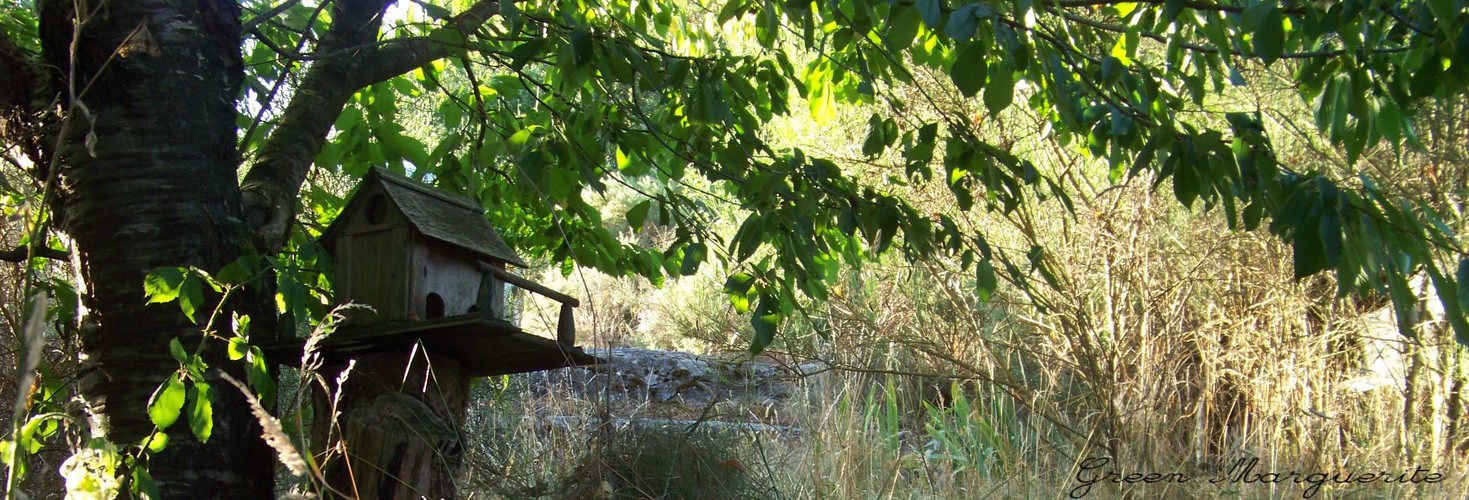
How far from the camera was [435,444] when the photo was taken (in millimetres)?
2566

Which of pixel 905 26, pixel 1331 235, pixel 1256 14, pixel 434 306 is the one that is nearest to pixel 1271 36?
pixel 1256 14

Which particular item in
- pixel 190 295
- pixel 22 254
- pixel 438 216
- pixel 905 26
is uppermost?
pixel 905 26

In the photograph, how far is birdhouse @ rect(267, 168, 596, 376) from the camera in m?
2.70

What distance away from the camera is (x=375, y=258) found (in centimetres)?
286

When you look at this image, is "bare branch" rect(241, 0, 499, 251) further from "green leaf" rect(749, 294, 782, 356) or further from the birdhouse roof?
"green leaf" rect(749, 294, 782, 356)

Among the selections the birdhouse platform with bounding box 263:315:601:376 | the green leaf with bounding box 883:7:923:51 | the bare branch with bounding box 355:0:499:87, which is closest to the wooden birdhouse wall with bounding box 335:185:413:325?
the birdhouse platform with bounding box 263:315:601:376

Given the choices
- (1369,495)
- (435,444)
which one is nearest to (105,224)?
(435,444)

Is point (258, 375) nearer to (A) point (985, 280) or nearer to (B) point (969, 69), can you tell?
(B) point (969, 69)

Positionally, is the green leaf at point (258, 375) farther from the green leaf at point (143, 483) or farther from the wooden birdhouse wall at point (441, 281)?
the wooden birdhouse wall at point (441, 281)

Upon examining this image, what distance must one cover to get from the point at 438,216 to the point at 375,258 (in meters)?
0.19

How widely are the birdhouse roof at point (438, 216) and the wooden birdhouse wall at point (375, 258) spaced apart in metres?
0.03

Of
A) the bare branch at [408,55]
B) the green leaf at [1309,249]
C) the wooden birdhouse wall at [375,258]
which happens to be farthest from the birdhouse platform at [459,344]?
the green leaf at [1309,249]

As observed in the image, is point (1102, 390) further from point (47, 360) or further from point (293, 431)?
point (47, 360)

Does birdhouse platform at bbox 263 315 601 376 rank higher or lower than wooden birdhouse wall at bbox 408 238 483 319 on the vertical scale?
lower
